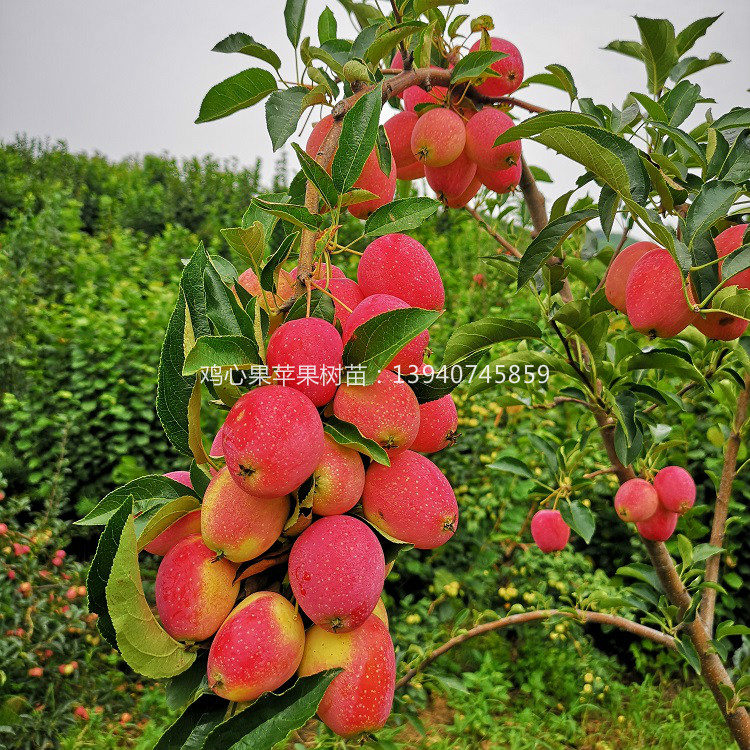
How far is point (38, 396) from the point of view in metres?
2.86

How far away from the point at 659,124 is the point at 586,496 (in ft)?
7.81

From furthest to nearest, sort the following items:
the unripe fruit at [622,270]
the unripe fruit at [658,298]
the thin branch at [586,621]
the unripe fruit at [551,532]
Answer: the unripe fruit at [551,532] < the thin branch at [586,621] < the unripe fruit at [622,270] < the unripe fruit at [658,298]

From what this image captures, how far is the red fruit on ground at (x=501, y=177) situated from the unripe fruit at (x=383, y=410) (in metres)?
0.41

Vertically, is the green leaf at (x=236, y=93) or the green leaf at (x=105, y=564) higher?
the green leaf at (x=236, y=93)

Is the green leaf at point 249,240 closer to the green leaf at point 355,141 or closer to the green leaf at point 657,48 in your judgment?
the green leaf at point 355,141

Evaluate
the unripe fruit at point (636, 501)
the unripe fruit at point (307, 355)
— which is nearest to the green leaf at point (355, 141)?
the unripe fruit at point (307, 355)

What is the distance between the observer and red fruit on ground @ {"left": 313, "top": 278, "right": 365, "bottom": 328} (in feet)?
1.60

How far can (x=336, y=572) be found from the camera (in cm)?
38

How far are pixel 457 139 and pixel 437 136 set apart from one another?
0.09ft

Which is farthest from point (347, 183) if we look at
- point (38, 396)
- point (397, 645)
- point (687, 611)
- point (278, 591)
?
point (38, 396)

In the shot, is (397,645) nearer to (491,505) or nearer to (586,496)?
(491,505)

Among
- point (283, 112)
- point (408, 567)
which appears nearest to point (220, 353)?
point (283, 112)

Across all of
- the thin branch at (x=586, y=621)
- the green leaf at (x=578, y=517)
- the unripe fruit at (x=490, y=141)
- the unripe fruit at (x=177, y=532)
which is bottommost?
the thin branch at (x=586, y=621)

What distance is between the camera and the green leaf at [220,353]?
38 centimetres
